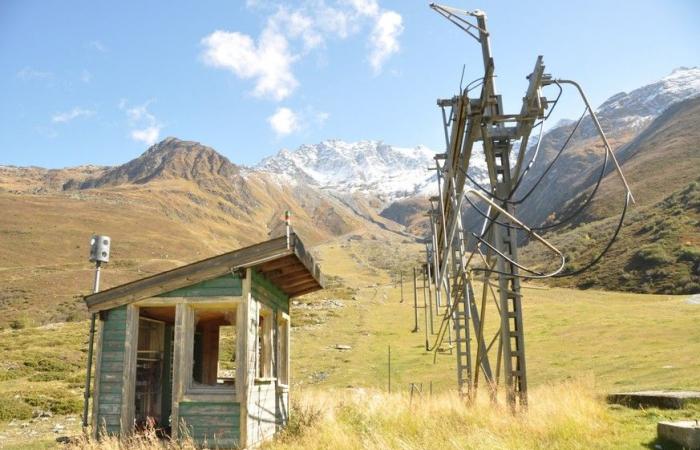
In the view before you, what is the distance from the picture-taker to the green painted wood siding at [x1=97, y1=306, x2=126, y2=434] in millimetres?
9336

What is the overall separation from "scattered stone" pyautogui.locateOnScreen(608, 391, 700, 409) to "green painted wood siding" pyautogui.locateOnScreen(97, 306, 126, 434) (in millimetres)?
10080

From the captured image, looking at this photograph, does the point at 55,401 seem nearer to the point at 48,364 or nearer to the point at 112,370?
the point at 48,364

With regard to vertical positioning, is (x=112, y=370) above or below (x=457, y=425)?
above

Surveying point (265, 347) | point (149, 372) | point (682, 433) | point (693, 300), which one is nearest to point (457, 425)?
point (682, 433)

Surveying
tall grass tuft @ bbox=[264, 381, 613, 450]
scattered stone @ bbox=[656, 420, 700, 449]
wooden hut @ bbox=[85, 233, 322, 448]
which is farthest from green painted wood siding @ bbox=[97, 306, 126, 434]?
scattered stone @ bbox=[656, 420, 700, 449]

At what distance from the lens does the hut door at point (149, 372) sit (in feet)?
36.5

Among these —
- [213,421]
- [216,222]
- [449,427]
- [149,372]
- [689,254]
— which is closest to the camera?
[213,421]

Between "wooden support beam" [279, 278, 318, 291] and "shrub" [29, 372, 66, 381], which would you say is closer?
"wooden support beam" [279, 278, 318, 291]

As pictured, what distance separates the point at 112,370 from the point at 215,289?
7.80 ft

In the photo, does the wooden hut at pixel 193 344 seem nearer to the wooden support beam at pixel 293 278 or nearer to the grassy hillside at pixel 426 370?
the wooden support beam at pixel 293 278

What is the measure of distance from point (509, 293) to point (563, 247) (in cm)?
6976

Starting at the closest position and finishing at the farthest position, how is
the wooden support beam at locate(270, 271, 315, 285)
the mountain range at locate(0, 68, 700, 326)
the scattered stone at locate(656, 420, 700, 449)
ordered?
the scattered stone at locate(656, 420, 700, 449), the wooden support beam at locate(270, 271, 315, 285), the mountain range at locate(0, 68, 700, 326)

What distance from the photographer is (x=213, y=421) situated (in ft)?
29.2

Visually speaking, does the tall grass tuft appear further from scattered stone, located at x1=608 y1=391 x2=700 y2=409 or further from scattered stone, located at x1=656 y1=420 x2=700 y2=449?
scattered stone, located at x1=656 y1=420 x2=700 y2=449
